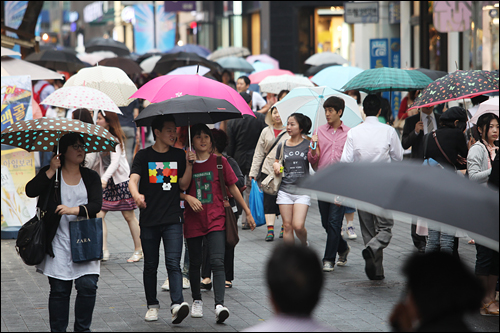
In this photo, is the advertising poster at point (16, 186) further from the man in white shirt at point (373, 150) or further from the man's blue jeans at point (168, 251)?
the man in white shirt at point (373, 150)

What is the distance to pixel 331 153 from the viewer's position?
830cm

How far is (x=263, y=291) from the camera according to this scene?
754cm

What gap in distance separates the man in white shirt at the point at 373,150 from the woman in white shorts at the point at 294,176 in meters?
0.53

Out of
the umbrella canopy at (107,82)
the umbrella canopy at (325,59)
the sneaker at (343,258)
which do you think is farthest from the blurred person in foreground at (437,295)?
the umbrella canopy at (325,59)

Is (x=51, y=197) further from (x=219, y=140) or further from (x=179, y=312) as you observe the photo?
(x=219, y=140)

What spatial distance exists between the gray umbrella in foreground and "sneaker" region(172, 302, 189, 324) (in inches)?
130

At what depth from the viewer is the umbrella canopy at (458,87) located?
26.5ft

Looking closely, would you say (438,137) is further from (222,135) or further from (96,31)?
(96,31)

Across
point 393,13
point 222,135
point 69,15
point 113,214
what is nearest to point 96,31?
point 69,15

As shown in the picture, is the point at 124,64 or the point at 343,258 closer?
the point at 343,258

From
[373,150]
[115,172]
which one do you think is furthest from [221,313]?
[115,172]

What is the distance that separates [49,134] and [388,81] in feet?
16.9

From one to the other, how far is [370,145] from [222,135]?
5.43 feet

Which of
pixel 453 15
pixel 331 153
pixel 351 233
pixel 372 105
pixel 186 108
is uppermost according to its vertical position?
pixel 453 15
